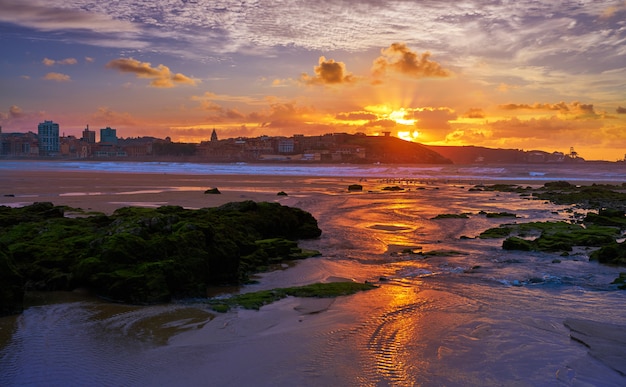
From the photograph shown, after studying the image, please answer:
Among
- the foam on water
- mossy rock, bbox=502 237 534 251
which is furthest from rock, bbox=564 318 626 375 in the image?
the foam on water

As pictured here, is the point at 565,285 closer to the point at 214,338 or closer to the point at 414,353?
the point at 414,353

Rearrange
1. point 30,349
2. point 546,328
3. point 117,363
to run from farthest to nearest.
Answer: point 546,328, point 30,349, point 117,363

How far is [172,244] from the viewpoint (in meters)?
8.35

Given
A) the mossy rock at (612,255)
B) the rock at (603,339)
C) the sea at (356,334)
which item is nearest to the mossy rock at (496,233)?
the mossy rock at (612,255)

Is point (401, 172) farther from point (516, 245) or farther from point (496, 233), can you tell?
point (516, 245)

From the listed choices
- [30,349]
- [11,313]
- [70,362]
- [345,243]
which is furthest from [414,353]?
[345,243]

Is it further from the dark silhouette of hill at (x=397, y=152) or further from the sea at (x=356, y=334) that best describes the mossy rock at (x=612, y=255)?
the dark silhouette of hill at (x=397, y=152)

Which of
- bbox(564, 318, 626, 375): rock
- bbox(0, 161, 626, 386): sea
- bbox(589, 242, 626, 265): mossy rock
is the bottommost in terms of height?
bbox(0, 161, 626, 386): sea

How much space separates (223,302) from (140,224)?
8.42 feet

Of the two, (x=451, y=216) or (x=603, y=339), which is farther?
(x=451, y=216)

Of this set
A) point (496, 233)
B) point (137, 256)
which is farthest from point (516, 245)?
point (137, 256)

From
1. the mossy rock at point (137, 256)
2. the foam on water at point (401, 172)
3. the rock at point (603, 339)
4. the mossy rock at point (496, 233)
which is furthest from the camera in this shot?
the foam on water at point (401, 172)

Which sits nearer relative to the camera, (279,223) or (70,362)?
(70,362)

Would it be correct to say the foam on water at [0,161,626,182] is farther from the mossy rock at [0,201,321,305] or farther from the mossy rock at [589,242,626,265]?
the mossy rock at [0,201,321,305]
